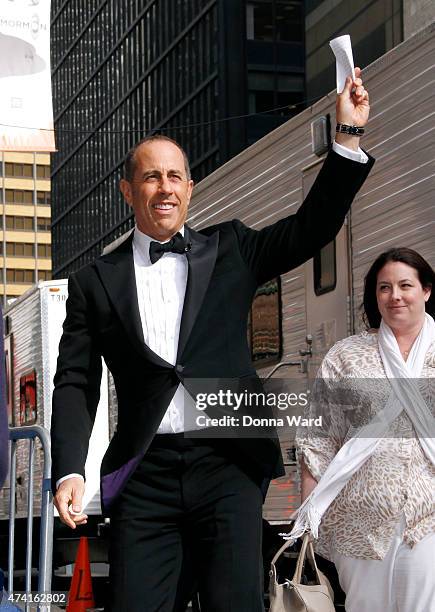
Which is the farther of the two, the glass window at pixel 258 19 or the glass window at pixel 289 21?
the glass window at pixel 258 19

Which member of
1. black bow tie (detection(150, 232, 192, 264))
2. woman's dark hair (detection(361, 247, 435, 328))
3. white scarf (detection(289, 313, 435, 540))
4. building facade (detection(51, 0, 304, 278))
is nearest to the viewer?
black bow tie (detection(150, 232, 192, 264))

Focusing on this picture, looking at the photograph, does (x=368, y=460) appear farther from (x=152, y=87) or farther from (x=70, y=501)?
(x=152, y=87)

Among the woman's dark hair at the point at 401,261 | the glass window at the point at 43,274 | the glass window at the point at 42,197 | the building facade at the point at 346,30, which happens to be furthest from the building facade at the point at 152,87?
the glass window at the point at 42,197

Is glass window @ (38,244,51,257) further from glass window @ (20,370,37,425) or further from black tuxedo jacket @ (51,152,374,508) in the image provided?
black tuxedo jacket @ (51,152,374,508)

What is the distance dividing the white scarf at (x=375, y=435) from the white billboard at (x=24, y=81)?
5.23 meters

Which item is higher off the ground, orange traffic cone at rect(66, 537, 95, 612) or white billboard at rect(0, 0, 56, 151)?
white billboard at rect(0, 0, 56, 151)

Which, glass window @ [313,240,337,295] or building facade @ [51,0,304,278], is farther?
building facade @ [51,0,304,278]

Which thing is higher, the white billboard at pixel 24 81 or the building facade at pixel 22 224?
the building facade at pixel 22 224

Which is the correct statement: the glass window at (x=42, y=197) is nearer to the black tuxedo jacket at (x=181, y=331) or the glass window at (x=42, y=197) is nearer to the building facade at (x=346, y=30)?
the building facade at (x=346, y=30)

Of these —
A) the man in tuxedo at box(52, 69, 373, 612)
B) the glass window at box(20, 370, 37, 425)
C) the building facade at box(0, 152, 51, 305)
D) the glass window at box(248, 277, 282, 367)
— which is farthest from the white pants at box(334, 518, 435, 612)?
the building facade at box(0, 152, 51, 305)

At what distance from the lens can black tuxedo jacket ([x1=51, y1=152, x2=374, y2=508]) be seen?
11.4ft

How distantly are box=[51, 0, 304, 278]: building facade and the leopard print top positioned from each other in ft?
105

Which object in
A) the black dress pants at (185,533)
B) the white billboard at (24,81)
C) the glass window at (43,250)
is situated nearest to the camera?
the black dress pants at (185,533)

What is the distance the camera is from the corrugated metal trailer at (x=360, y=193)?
688 cm
